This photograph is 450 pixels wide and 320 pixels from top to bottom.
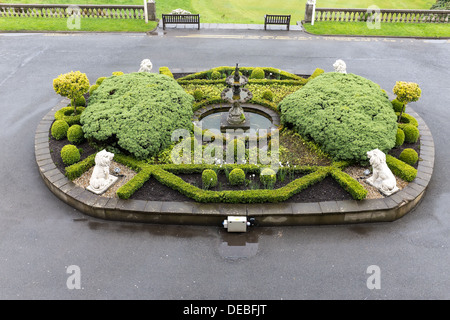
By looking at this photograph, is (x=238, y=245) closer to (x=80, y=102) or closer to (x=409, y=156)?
(x=409, y=156)

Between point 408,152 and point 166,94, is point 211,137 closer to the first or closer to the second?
point 166,94

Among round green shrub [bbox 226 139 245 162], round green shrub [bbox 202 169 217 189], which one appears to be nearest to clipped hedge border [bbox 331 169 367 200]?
round green shrub [bbox 226 139 245 162]

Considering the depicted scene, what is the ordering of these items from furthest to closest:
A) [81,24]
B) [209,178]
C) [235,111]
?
1. [81,24]
2. [235,111]
3. [209,178]

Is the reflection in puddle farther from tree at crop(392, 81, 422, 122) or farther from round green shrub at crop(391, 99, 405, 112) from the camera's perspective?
round green shrub at crop(391, 99, 405, 112)

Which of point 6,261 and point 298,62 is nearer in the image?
point 6,261

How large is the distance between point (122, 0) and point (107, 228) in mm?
28413

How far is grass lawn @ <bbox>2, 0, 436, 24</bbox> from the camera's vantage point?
3070 centimetres

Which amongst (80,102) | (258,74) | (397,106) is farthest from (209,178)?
(397,106)

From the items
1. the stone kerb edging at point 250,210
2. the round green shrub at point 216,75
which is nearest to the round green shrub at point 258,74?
the round green shrub at point 216,75

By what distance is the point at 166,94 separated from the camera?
14180 mm

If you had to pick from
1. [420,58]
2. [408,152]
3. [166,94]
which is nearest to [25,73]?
[166,94]

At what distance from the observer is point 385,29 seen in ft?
83.8

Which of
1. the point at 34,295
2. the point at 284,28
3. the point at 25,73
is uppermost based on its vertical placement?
the point at 284,28

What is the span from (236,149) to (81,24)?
1922 cm
